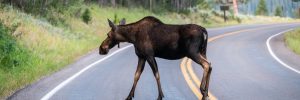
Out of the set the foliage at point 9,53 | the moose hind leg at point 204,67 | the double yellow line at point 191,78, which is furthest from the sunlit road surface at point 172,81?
the foliage at point 9,53

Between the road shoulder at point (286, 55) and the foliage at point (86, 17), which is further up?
the foliage at point (86, 17)

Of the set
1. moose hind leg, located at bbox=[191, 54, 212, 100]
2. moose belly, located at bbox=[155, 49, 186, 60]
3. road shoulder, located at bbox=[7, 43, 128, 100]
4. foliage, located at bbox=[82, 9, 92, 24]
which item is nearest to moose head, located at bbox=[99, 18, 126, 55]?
moose belly, located at bbox=[155, 49, 186, 60]

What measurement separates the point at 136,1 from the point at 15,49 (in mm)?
49579

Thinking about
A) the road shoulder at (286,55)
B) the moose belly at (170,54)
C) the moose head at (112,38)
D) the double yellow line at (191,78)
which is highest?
the moose head at (112,38)

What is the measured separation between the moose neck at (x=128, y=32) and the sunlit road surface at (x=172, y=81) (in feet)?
5.01

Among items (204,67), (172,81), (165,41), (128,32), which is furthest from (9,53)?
(204,67)

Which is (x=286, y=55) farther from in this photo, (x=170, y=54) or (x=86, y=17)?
(x=86, y=17)

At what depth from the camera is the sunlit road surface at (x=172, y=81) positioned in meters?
11.0

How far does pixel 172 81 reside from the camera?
520 inches

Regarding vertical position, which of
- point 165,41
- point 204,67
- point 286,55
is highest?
point 165,41

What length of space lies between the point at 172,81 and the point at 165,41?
4.06 meters

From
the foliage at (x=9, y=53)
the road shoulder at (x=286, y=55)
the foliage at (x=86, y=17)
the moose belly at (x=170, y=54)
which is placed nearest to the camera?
the moose belly at (x=170, y=54)

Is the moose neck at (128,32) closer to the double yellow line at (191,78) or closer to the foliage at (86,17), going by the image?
the double yellow line at (191,78)

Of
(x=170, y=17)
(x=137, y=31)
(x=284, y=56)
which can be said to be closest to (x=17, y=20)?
(x=284, y=56)
